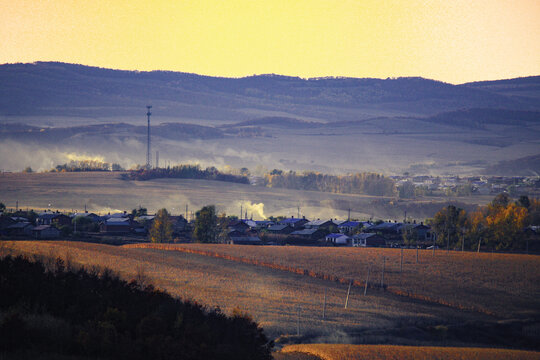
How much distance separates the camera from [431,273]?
165ft

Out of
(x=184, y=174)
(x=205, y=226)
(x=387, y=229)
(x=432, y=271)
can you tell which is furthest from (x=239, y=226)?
(x=184, y=174)

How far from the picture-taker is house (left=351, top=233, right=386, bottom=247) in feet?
256

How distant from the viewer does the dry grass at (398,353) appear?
87.2ft

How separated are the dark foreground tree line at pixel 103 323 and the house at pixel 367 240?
54770 millimetres

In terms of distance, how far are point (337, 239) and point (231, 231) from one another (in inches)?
432

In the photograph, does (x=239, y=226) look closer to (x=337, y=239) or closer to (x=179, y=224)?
(x=179, y=224)

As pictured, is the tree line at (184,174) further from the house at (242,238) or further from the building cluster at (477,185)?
the house at (242,238)

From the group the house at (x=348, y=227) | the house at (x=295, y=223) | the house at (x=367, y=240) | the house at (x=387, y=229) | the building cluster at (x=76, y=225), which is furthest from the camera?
the house at (x=295, y=223)

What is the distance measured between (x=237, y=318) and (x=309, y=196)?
11224cm

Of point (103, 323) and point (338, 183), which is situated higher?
point (338, 183)

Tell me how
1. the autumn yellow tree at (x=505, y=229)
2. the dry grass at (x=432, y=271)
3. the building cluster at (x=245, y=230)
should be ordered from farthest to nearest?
the building cluster at (x=245, y=230) → the autumn yellow tree at (x=505, y=229) → the dry grass at (x=432, y=271)

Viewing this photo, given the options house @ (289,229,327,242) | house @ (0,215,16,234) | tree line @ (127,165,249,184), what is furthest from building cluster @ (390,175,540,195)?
house @ (0,215,16,234)

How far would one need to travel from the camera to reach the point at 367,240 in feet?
257

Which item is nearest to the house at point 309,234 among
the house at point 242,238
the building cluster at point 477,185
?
the house at point 242,238
